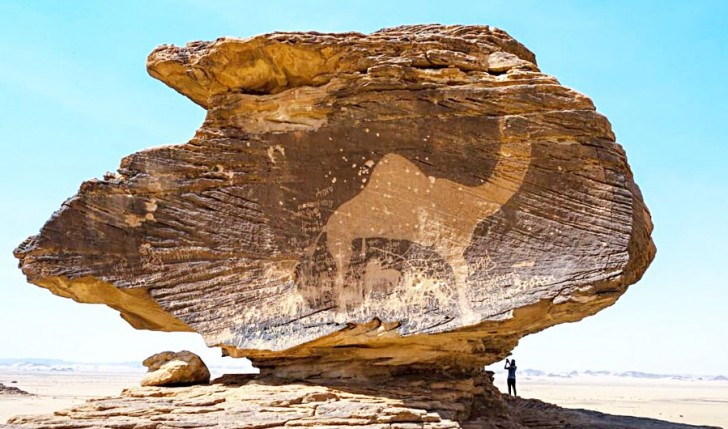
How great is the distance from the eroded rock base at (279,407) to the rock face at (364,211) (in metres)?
0.46

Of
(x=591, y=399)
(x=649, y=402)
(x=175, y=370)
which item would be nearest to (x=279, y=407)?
(x=175, y=370)

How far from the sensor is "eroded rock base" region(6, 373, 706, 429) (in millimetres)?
8648

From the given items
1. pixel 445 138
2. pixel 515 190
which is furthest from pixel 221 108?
pixel 515 190

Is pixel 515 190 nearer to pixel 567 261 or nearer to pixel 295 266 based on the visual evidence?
pixel 567 261

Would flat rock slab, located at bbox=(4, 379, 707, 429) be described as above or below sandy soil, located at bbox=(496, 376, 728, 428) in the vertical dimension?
above

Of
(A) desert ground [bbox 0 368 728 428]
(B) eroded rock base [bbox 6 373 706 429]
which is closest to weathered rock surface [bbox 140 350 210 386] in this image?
(B) eroded rock base [bbox 6 373 706 429]

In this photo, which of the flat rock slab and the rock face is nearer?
the flat rock slab

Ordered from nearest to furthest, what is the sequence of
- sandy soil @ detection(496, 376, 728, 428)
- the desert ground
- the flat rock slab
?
the flat rock slab, the desert ground, sandy soil @ detection(496, 376, 728, 428)

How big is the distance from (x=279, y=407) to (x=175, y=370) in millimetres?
1929

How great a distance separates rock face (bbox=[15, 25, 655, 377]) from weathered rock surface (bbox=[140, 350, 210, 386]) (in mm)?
575

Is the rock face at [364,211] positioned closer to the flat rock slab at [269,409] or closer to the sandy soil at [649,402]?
the flat rock slab at [269,409]

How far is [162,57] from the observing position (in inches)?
437

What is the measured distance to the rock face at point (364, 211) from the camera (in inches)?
374

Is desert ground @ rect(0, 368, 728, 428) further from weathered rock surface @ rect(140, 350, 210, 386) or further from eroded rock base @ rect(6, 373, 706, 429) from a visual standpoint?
eroded rock base @ rect(6, 373, 706, 429)
